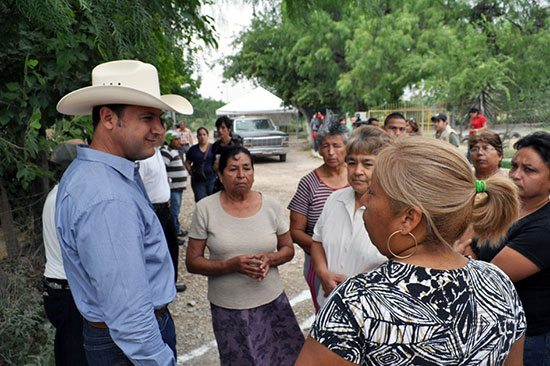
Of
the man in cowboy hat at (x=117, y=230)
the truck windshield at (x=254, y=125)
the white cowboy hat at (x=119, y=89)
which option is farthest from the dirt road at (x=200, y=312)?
the truck windshield at (x=254, y=125)

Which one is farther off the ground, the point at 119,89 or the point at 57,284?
the point at 119,89

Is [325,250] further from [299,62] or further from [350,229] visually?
[299,62]

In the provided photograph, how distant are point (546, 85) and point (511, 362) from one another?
1689cm

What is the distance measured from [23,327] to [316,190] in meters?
2.55

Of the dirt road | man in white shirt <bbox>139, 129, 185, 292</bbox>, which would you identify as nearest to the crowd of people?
the dirt road

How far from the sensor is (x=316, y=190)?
3107mm

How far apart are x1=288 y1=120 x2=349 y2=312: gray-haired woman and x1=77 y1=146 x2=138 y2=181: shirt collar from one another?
1.55 m

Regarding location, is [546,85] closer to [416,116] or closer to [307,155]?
[416,116]

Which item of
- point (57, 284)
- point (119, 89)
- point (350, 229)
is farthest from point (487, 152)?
point (57, 284)

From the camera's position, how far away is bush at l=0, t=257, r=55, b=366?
3.12 m

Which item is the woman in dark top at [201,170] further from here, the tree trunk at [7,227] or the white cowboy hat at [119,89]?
the white cowboy hat at [119,89]

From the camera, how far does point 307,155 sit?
2044 cm

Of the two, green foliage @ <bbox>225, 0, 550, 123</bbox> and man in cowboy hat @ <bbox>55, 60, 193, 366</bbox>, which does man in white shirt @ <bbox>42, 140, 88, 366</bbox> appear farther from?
green foliage @ <bbox>225, 0, 550, 123</bbox>

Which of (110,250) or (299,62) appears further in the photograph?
(299,62)
